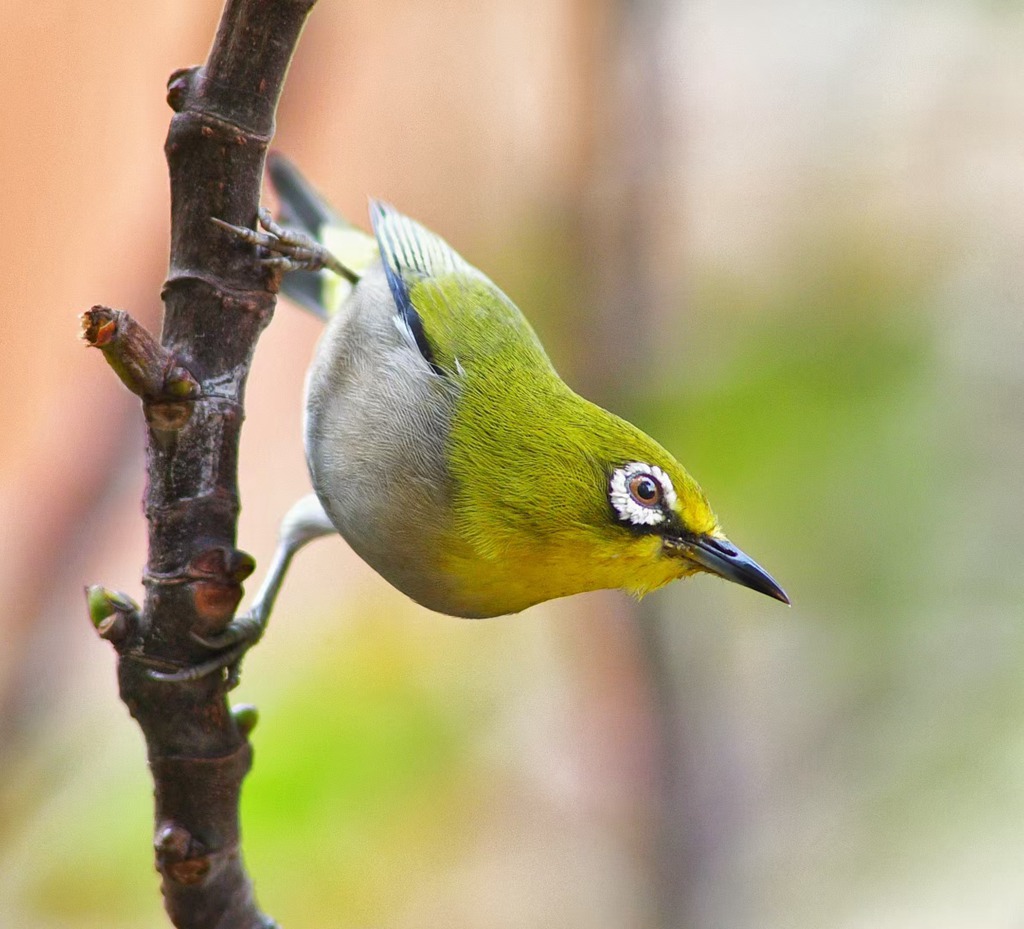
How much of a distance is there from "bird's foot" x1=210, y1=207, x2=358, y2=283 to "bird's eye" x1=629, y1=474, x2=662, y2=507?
41.2 inches

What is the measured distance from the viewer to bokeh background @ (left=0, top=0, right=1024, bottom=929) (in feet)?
13.9

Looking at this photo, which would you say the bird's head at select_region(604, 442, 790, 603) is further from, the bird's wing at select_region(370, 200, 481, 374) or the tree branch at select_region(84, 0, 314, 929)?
the tree branch at select_region(84, 0, 314, 929)

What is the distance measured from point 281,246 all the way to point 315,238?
7.34 ft

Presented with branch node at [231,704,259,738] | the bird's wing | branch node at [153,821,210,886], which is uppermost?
the bird's wing

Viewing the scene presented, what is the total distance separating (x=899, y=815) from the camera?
4.52 metres

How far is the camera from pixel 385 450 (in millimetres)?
3229

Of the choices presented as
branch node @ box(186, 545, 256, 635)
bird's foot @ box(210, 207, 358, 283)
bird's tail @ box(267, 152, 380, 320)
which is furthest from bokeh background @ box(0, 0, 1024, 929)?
bird's foot @ box(210, 207, 358, 283)

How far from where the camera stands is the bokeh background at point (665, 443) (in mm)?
4227

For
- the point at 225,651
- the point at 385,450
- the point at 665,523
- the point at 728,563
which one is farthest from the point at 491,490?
the point at 225,651

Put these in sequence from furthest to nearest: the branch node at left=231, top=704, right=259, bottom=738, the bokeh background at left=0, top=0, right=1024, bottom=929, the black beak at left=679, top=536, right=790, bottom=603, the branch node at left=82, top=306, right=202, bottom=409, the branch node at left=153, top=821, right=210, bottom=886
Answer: the bokeh background at left=0, top=0, right=1024, bottom=929
the black beak at left=679, top=536, right=790, bottom=603
the branch node at left=231, top=704, right=259, bottom=738
the branch node at left=153, top=821, right=210, bottom=886
the branch node at left=82, top=306, right=202, bottom=409

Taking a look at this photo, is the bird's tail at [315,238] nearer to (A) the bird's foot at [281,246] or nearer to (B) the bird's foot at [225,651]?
(A) the bird's foot at [281,246]

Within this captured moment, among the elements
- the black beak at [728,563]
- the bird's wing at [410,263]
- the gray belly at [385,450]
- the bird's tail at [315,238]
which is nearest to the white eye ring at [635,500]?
the black beak at [728,563]

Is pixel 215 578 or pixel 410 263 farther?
pixel 410 263

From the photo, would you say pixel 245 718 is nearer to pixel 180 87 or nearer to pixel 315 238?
pixel 180 87
